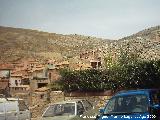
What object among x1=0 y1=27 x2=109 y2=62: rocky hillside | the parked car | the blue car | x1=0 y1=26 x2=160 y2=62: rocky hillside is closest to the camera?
the blue car

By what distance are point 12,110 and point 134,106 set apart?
10.1 meters

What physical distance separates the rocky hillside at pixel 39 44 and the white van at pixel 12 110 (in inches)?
1840

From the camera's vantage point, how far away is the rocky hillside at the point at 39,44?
71312 mm

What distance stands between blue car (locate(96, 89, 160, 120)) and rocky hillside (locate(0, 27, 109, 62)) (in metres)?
55.5

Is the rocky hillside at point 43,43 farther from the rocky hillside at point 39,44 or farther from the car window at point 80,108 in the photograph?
the car window at point 80,108

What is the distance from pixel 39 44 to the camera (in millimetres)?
83188

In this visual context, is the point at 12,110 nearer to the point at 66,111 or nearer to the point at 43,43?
the point at 66,111

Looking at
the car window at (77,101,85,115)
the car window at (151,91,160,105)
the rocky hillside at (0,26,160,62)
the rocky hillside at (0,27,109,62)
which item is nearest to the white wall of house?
the car window at (77,101,85,115)

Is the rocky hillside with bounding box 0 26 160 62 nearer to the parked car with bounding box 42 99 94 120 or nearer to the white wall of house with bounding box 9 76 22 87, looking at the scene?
the white wall of house with bounding box 9 76 22 87

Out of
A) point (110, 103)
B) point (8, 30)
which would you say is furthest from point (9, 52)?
point (110, 103)

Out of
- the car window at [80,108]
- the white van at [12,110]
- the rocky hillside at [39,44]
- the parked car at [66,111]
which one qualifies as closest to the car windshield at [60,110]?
the parked car at [66,111]

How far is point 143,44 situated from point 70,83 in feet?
84.4

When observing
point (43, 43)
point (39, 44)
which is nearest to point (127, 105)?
point (39, 44)

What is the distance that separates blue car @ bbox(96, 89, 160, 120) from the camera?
34.9 feet
